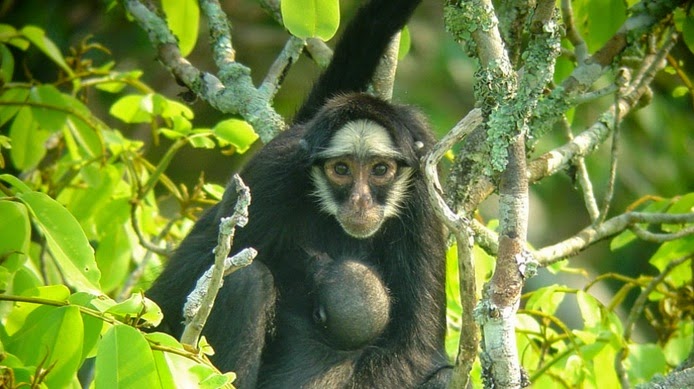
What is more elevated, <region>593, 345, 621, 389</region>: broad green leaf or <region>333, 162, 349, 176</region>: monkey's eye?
<region>333, 162, 349, 176</region>: monkey's eye

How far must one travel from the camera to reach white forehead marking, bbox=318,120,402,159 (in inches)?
249

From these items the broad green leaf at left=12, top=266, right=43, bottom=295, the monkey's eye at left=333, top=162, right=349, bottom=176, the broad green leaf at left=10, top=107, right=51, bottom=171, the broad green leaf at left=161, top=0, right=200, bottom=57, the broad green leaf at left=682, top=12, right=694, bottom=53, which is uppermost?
the broad green leaf at left=682, top=12, right=694, bottom=53

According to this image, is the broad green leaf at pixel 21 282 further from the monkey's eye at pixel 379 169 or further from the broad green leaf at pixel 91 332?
the monkey's eye at pixel 379 169

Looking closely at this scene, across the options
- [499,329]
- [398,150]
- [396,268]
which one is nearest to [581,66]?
[398,150]

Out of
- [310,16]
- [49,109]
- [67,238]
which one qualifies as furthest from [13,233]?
[49,109]

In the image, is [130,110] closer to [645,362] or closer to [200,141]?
[200,141]

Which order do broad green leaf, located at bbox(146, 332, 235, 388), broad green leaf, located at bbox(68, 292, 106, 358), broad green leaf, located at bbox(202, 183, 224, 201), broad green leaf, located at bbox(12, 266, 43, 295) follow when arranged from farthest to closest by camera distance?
broad green leaf, located at bbox(202, 183, 224, 201) → broad green leaf, located at bbox(12, 266, 43, 295) → broad green leaf, located at bbox(68, 292, 106, 358) → broad green leaf, located at bbox(146, 332, 235, 388)

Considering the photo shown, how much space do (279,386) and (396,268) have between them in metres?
1.06

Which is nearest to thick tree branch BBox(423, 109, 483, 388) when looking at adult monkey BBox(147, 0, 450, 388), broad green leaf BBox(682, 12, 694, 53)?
adult monkey BBox(147, 0, 450, 388)

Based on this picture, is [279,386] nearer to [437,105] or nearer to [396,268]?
[396,268]

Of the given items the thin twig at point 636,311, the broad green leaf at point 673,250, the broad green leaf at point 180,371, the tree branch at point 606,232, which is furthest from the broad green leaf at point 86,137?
the broad green leaf at point 673,250

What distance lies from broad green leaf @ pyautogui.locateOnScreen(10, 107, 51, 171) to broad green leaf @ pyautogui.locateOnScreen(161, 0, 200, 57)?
1145mm

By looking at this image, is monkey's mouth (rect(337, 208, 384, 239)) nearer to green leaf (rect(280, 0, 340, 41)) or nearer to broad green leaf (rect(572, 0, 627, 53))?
broad green leaf (rect(572, 0, 627, 53))

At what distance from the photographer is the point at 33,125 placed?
666 centimetres
